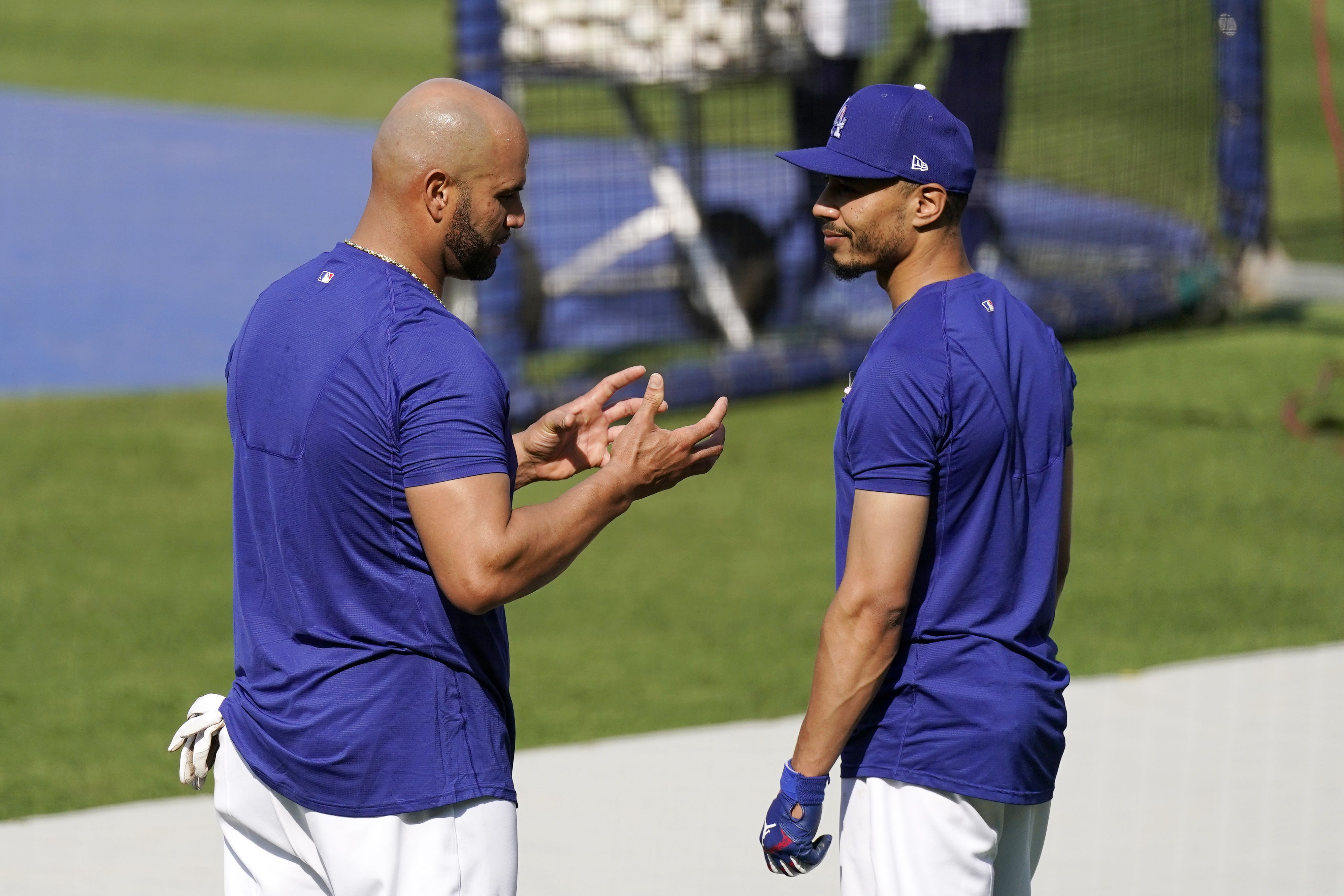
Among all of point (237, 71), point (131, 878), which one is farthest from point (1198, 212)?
point (237, 71)

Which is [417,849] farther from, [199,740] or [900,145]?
[900,145]

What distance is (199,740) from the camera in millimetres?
3285

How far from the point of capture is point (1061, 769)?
5684mm

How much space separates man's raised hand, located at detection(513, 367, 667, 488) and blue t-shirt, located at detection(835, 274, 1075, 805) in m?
0.63

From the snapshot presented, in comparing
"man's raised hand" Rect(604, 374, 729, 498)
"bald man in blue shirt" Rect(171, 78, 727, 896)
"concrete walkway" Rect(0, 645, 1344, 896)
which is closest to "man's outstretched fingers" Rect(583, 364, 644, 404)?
"man's raised hand" Rect(604, 374, 729, 498)

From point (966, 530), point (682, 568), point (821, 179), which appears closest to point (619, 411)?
point (966, 530)

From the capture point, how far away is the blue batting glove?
3121mm

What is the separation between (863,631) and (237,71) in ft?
93.3

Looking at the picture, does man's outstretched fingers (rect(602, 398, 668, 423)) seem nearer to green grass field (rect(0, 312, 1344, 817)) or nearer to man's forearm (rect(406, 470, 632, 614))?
man's forearm (rect(406, 470, 632, 614))

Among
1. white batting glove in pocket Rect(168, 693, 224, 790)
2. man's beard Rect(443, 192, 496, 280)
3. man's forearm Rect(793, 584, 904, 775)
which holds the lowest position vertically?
white batting glove in pocket Rect(168, 693, 224, 790)

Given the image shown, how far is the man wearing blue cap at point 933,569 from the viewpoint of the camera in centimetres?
301

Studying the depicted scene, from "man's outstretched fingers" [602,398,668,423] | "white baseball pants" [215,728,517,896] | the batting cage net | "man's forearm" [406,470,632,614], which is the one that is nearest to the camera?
"man's forearm" [406,470,632,614]

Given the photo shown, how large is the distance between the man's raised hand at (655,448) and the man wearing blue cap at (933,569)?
0.87 feet

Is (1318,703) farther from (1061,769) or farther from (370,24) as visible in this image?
(370,24)
